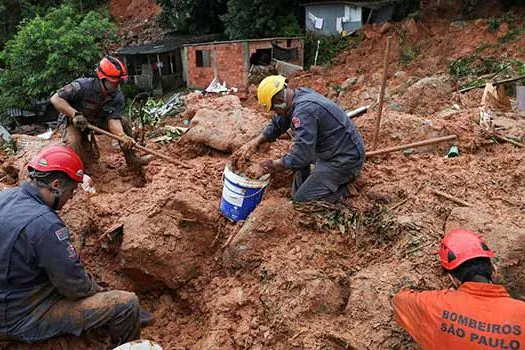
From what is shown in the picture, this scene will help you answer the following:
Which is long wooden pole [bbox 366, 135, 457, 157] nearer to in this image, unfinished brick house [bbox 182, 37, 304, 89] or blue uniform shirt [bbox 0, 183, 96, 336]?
blue uniform shirt [bbox 0, 183, 96, 336]

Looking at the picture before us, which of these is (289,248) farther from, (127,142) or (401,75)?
(401,75)

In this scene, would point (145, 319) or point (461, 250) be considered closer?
point (461, 250)

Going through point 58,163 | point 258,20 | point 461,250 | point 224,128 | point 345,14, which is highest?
point 58,163

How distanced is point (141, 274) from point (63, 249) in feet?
4.62

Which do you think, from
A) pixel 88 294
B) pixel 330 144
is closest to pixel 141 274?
pixel 88 294

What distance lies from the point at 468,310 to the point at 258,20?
17344 mm

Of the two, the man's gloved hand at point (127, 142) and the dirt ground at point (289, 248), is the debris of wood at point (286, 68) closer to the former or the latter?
the dirt ground at point (289, 248)

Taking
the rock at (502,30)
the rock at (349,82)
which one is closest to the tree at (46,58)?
the rock at (349,82)

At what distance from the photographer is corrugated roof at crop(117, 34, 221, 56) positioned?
19744 millimetres

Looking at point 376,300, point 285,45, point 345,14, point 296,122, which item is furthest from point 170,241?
point 345,14

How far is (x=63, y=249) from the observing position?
3.17m

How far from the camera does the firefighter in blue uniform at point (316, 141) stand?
14.6 ft

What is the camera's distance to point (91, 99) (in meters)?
6.11

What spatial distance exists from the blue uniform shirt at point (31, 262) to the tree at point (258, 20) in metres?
16.5
